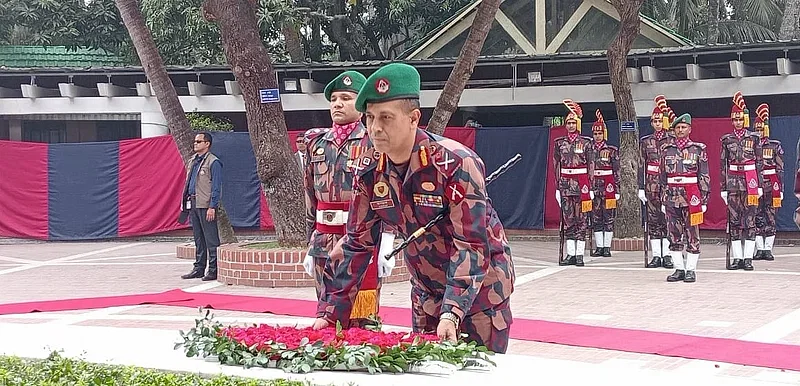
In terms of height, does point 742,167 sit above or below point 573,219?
above

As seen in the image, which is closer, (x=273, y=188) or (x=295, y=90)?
(x=273, y=188)

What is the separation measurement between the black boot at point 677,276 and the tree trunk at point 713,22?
56.2 ft

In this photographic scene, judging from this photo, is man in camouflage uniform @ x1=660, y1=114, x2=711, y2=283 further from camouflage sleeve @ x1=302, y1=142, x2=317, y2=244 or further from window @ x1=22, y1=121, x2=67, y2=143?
window @ x1=22, y1=121, x2=67, y2=143

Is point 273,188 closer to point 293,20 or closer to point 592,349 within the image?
point 592,349

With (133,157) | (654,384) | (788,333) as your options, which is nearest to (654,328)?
(788,333)

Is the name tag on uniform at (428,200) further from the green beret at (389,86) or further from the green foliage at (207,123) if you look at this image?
the green foliage at (207,123)

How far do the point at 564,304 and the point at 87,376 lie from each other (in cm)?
638

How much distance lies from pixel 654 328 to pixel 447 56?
12233 mm

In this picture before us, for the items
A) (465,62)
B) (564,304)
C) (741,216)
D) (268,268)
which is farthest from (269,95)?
(741,216)

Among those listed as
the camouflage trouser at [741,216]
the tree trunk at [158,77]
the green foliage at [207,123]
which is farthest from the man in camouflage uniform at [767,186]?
the green foliage at [207,123]

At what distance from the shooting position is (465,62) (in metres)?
12.4

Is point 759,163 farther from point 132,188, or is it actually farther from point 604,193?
point 132,188

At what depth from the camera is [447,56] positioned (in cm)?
2031

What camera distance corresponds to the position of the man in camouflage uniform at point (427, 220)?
416cm
